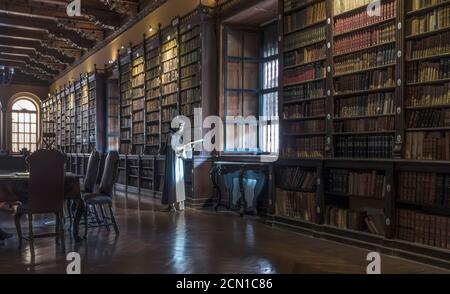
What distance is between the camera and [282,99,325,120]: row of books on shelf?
5.93 meters

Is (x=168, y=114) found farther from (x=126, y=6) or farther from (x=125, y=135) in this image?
(x=126, y=6)

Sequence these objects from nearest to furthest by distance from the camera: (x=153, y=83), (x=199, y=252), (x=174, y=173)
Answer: (x=199, y=252) < (x=174, y=173) < (x=153, y=83)

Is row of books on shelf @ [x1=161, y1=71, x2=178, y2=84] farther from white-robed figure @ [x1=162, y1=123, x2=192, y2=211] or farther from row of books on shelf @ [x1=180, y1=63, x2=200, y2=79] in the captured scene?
white-robed figure @ [x1=162, y1=123, x2=192, y2=211]

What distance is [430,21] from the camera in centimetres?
450

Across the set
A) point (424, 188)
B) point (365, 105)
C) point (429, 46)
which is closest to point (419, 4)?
point (429, 46)

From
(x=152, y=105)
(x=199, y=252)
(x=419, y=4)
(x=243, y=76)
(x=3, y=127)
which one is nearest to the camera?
(x=419, y=4)

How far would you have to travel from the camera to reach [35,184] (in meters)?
4.84

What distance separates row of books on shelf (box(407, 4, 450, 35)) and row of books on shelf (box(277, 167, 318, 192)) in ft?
6.77

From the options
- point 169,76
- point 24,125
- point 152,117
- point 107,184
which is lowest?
point 107,184

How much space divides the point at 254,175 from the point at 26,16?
10.1 meters

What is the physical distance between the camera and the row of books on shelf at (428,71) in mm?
4406

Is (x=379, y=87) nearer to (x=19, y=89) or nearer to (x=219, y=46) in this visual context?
(x=219, y=46)

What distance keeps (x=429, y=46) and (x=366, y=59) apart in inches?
31.7

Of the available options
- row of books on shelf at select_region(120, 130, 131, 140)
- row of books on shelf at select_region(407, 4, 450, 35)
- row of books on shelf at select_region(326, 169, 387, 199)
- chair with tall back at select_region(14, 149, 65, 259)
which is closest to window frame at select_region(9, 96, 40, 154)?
row of books on shelf at select_region(120, 130, 131, 140)
